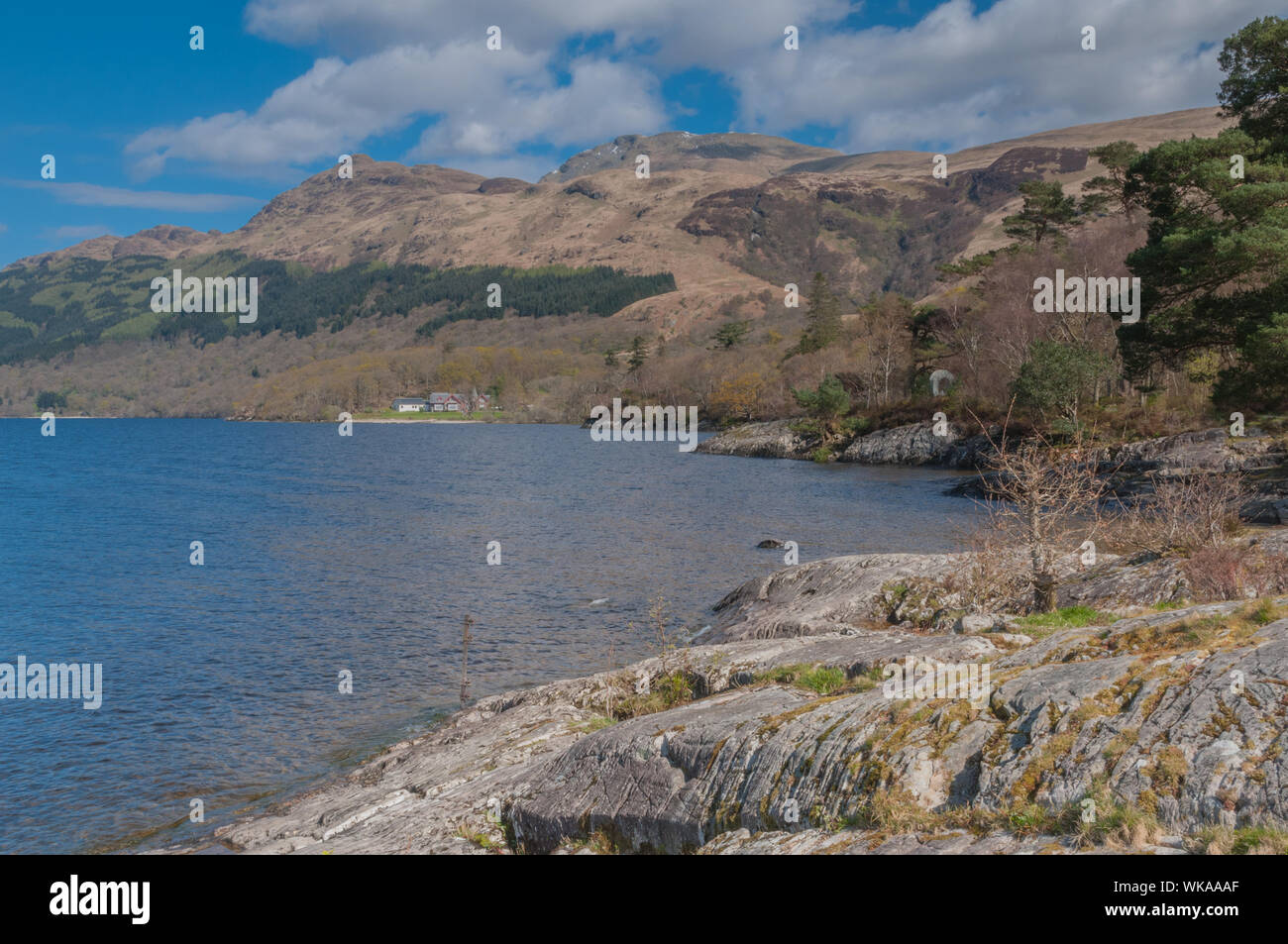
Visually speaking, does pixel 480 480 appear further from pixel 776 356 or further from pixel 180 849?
pixel 776 356

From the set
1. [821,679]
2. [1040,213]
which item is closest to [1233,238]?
[821,679]

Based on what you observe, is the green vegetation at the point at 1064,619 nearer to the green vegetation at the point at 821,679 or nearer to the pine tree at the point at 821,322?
the green vegetation at the point at 821,679

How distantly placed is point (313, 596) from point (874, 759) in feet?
91.2

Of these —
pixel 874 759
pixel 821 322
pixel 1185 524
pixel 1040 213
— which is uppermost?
pixel 1040 213

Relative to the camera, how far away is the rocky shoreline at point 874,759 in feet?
20.9

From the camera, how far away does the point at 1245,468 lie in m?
43.2

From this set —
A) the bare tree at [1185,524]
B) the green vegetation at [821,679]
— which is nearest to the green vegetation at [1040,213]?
the bare tree at [1185,524]

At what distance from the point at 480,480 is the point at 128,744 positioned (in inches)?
2227

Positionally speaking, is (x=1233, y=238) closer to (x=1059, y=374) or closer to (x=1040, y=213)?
(x=1059, y=374)

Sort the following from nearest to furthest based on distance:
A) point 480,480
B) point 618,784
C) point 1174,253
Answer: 1. point 618,784
2. point 1174,253
3. point 480,480

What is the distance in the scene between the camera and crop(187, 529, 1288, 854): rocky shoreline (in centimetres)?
636

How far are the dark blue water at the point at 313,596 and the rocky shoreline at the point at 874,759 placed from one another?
3.62 meters

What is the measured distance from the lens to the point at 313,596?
3148cm

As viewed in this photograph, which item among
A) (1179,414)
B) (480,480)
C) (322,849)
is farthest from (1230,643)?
(480,480)
